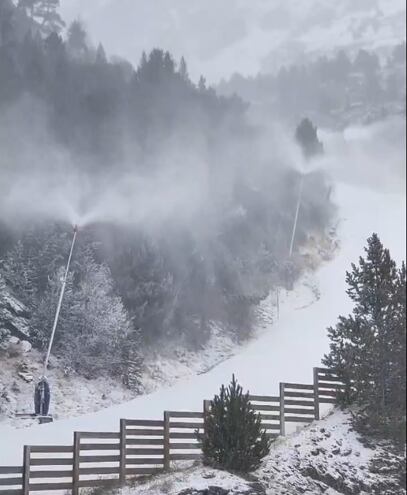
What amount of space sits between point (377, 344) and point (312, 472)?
14.3ft

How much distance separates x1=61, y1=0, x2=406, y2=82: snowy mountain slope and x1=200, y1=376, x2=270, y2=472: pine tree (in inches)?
1189

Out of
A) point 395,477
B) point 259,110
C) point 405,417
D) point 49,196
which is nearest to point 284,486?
→ point 395,477

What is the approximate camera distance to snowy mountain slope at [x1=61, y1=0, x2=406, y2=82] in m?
42.3

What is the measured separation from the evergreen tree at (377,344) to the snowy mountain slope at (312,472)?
1104 millimetres

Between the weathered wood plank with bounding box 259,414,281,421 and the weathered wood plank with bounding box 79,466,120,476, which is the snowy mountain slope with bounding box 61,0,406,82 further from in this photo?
the weathered wood plank with bounding box 79,466,120,476

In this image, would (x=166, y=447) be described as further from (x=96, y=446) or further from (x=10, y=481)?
(x=10, y=481)

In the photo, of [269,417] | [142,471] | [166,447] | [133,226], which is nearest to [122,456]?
[142,471]

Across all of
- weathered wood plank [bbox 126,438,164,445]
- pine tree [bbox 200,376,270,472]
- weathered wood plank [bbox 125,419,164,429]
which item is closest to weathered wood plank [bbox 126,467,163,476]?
weathered wood plank [bbox 126,438,164,445]

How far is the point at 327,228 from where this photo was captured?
5000cm

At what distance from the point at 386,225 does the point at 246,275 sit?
21231 mm

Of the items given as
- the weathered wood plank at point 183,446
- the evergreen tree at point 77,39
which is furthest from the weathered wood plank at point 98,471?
the evergreen tree at point 77,39

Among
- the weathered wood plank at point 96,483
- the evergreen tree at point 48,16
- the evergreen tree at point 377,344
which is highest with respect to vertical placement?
the evergreen tree at point 48,16

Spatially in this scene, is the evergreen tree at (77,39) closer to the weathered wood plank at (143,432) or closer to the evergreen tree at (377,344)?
the evergreen tree at (377,344)

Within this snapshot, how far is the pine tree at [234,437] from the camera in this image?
45.6 feet
